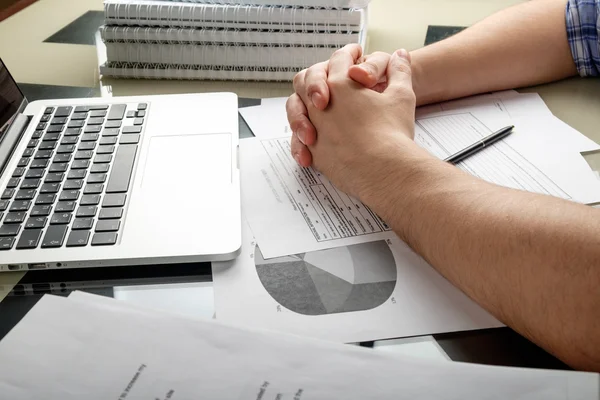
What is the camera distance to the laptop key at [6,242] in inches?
20.4

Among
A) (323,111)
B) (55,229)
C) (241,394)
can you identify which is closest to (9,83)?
(55,229)

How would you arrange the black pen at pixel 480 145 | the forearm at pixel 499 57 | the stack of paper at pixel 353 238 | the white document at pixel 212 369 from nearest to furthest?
the white document at pixel 212 369, the stack of paper at pixel 353 238, the black pen at pixel 480 145, the forearm at pixel 499 57

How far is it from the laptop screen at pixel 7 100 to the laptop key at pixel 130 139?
0.14 meters

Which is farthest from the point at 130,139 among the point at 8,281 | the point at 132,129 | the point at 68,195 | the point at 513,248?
the point at 513,248

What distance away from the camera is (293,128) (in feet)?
2.29

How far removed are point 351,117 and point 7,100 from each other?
437mm

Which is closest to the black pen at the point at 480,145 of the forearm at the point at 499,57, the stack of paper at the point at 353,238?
the stack of paper at the point at 353,238

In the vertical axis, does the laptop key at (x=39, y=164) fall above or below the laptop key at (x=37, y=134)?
below

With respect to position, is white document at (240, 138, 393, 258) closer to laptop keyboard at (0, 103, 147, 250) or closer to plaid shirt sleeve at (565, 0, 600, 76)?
laptop keyboard at (0, 103, 147, 250)

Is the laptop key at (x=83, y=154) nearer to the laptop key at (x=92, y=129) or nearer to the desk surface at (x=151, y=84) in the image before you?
the laptop key at (x=92, y=129)

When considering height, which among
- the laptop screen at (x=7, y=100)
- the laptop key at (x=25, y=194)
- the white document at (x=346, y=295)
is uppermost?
the laptop screen at (x=7, y=100)

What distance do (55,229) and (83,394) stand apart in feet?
0.71

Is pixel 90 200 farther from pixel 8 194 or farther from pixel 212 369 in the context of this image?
pixel 212 369

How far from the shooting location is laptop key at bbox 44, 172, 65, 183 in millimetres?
592
